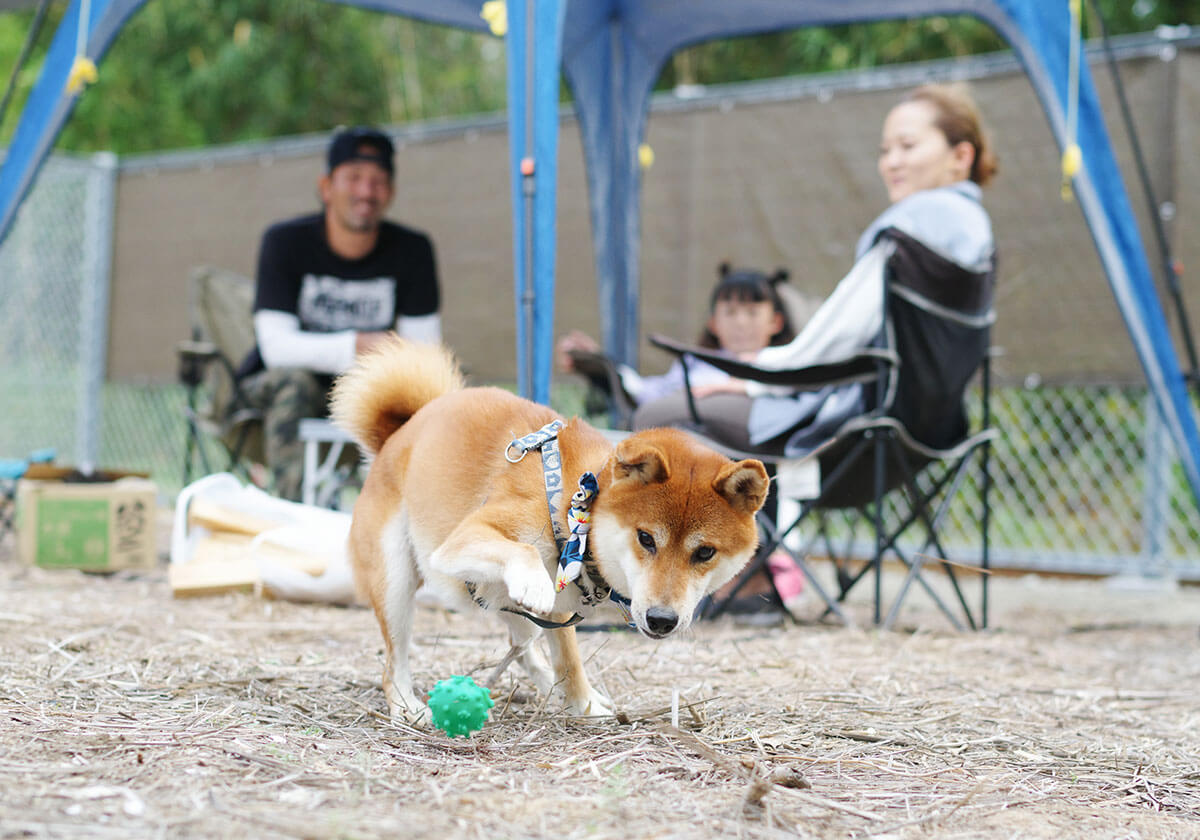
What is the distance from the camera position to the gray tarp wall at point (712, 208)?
16.5ft

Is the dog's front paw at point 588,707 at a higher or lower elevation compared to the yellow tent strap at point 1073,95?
lower

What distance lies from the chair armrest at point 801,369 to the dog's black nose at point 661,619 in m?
1.45

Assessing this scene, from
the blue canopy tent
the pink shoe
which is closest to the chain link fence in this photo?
the blue canopy tent

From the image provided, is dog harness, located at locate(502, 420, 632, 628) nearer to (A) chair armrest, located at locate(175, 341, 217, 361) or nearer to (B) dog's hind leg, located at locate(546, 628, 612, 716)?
(B) dog's hind leg, located at locate(546, 628, 612, 716)

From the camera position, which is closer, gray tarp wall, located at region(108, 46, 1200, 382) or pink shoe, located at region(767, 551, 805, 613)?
pink shoe, located at region(767, 551, 805, 613)

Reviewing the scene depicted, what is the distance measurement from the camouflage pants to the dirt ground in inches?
33.4

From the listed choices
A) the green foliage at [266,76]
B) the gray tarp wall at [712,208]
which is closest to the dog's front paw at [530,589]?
the gray tarp wall at [712,208]

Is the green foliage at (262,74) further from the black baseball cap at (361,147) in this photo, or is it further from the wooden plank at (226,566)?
the wooden plank at (226,566)

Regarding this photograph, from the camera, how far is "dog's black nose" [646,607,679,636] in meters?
1.83

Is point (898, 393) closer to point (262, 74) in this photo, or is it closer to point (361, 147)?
point (361, 147)

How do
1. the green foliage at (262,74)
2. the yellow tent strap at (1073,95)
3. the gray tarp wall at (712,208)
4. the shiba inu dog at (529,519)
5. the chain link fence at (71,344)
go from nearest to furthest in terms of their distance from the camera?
the shiba inu dog at (529,519)
the yellow tent strap at (1073,95)
the gray tarp wall at (712,208)
the chain link fence at (71,344)
the green foliage at (262,74)

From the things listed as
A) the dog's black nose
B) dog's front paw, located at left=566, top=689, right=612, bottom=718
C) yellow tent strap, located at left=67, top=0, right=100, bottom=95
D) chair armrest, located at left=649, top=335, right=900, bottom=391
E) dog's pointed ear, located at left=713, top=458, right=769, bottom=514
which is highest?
yellow tent strap, located at left=67, top=0, right=100, bottom=95

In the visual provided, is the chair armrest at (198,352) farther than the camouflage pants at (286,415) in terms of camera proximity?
Yes

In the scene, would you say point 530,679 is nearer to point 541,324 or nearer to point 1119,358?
point 541,324
